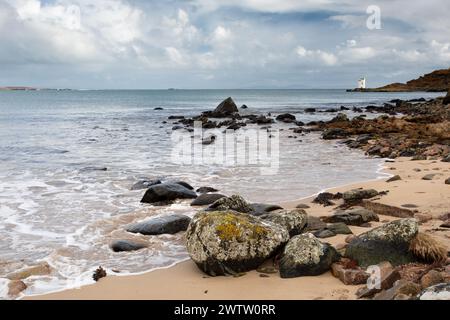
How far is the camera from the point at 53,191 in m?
12.0

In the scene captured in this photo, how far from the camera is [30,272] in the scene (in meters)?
6.46

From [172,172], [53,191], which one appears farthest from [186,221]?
[172,172]

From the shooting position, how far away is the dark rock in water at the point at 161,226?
27.2 ft

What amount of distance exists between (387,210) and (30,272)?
21.0ft

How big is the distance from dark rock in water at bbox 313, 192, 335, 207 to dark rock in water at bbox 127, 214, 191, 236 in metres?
3.23

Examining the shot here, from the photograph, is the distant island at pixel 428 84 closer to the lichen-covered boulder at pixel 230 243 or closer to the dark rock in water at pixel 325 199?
the dark rock in water at pixel 325 199

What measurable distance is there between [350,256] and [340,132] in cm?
2070

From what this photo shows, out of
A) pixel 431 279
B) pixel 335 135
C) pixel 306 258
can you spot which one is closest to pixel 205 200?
pixel 306 258

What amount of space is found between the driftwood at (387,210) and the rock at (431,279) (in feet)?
11.1

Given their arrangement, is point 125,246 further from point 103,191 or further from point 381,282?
point 103,191
